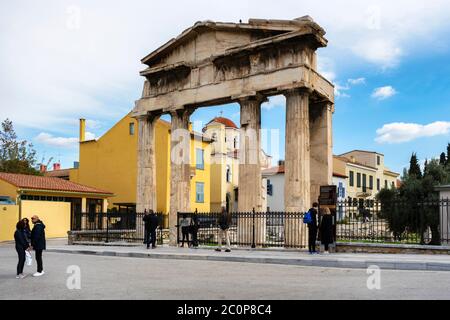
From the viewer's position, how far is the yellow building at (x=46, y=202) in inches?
1067

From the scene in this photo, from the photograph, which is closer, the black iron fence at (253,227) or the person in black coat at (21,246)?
the person in black coat at (21,246)

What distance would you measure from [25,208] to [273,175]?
99.4 ft

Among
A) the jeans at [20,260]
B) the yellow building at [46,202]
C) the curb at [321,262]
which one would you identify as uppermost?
the yellow building at [46,202]

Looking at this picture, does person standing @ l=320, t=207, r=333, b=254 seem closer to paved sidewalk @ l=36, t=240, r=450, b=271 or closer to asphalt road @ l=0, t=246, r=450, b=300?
paved sidewalk @ l=36, t=240, r=450, b=271

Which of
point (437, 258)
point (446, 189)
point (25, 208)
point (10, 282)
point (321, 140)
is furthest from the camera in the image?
point (25, 208)

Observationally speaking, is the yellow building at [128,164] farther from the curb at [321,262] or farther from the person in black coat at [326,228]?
the person in black coat at [326,228]

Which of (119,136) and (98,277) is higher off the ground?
(119,136)

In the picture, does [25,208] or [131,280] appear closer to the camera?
[131,280]

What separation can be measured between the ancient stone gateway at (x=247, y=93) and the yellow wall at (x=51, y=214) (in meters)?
7.88

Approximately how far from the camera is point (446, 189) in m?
17.1

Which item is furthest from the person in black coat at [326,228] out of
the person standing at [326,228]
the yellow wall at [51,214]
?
the yellow wall at [51,214]

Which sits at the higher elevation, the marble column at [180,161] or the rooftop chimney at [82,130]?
the rooftop chimney at [82,130]
